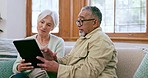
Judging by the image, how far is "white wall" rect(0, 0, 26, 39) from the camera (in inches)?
139

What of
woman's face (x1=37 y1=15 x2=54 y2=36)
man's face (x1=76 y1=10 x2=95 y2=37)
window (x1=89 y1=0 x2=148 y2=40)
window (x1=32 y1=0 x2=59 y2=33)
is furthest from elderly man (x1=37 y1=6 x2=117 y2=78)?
window (x1=32 y1=0 x2=59 y2=33)

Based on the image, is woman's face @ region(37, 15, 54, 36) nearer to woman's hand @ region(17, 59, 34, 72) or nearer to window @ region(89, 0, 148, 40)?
woman's hand @ region(17, 59, 34, 72)

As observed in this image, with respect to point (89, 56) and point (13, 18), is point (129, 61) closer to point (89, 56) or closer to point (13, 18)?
point (89, 56)

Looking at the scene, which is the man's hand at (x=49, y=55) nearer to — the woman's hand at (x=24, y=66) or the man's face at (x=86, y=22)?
the woman's hand at (x=24, y=66)

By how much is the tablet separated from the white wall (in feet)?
5.76

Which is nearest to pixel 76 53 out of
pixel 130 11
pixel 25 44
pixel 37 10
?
pixel 25 44

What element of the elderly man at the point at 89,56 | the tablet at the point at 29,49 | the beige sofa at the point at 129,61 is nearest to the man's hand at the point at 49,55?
the elderly man at the point at 89,56

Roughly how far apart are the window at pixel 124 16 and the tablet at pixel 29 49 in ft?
4.77

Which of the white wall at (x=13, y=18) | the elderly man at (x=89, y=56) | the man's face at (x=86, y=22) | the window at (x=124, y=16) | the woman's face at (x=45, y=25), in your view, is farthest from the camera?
the white wall at (x=13, y=18)

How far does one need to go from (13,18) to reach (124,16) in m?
1.62

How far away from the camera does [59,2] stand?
3.52m

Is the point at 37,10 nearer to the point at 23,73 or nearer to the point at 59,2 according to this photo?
the point at 59,2

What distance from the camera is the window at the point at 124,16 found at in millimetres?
2883

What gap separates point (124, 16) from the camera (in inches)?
120
